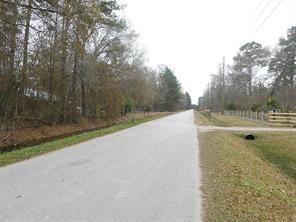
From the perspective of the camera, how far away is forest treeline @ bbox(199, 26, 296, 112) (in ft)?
132

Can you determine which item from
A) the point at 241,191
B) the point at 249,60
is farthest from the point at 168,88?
the point at 241,191

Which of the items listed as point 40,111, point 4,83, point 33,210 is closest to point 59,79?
point 40,111

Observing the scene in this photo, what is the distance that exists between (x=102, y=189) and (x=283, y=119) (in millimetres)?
22321

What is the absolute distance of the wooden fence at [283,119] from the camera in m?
23.5

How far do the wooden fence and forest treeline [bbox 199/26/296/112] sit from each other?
810cm

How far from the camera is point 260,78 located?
53094 mm

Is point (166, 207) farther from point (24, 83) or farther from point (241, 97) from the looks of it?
point (241, 97)

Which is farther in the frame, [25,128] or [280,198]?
[25,128]

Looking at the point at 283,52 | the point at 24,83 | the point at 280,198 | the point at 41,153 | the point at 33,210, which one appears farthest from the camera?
the point at 283,52

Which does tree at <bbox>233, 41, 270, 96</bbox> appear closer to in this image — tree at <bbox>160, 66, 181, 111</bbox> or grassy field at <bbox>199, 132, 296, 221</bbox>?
tree at <bbox>160, 66, 181, 111</bbox>

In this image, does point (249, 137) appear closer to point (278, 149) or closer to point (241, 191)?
point (278, 149)

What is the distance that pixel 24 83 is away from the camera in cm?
1816

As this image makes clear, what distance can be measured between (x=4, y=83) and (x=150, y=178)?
13869mm

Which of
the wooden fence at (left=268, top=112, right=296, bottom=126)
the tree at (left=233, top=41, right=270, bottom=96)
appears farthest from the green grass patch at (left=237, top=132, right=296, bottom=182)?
the tree at (left=233, top=41, right=270, bottom=96)
